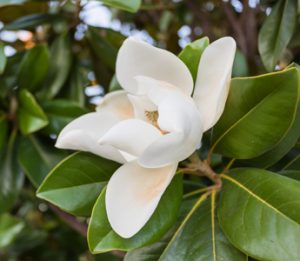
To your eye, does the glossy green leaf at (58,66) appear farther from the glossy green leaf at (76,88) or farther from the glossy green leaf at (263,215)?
the glossy green leaf at (263,215)

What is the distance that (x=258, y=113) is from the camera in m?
0.60

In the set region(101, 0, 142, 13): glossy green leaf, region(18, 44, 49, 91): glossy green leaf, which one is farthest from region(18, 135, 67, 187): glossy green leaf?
region(101, 0, 142, 13): glossy green leaf

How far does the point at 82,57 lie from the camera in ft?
4.61

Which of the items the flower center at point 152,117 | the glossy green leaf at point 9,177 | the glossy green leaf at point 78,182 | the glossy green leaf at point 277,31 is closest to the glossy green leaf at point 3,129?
the glossy green leaf at point 9,177

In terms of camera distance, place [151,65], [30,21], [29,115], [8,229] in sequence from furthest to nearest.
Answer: [8,229] → [30,21] → [29,115] → [151,65]

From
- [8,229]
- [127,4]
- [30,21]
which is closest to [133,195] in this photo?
[127,4]

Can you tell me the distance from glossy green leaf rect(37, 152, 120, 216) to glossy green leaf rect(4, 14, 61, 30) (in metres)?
0.42

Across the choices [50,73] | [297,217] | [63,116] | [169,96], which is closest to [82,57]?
[50,73]

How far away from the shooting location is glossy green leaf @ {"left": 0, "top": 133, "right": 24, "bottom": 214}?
0.94m

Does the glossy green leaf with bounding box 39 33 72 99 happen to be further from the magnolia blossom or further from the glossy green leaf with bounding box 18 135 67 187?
the magnolia blossom

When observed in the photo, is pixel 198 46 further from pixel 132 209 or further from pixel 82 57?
pixel 82 57

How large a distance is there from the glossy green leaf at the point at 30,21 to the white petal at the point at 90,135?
1.31 ft

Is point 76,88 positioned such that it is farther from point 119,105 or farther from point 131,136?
point 131,136

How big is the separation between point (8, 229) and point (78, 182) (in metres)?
0.65
